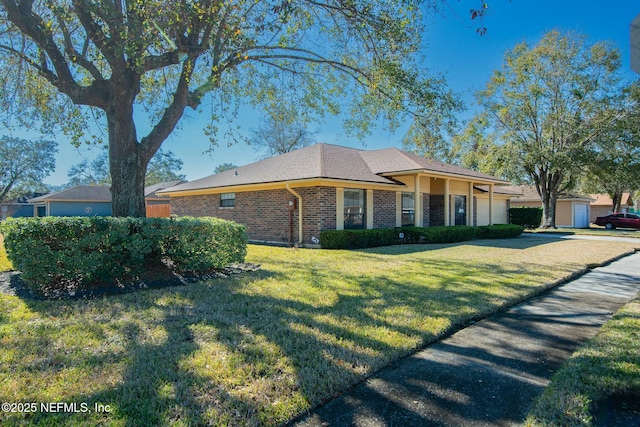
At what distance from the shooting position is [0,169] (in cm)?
3688

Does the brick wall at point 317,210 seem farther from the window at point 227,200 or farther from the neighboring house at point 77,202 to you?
the neighboring house at point 77,202

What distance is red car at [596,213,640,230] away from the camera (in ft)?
97.7


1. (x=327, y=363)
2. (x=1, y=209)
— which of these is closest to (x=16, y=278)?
(x=327, y=363)

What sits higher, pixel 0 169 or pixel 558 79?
pixel 558 79

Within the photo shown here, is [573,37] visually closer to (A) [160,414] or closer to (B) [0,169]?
(A) [160,414]

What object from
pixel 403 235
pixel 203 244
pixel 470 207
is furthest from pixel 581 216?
pixel 203 244

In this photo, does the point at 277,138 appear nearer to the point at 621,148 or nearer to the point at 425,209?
the point at 425,209

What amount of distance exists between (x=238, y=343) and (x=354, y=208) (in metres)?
11.3

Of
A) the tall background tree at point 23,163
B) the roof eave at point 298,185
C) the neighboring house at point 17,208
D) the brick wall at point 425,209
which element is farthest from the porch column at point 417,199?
the neighboring house at point 17,208

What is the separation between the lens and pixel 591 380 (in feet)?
10.5

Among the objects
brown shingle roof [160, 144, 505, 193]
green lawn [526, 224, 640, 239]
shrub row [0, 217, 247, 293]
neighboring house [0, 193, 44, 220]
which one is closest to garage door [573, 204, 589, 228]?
green lawn [526, 224, 640, 239]

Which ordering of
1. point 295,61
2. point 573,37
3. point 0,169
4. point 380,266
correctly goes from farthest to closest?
point 0,169, point 573,37, point 295,61, point 380,266

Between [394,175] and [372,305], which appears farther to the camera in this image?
[394,175]

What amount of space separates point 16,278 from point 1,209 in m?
45.0
